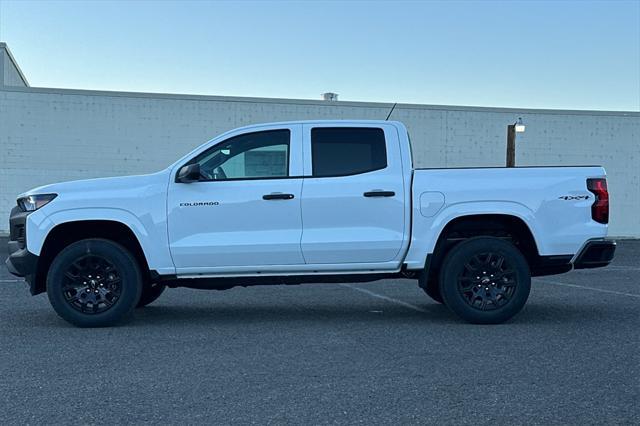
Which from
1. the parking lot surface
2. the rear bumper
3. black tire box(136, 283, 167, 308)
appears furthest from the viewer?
black tire box(136, 283, 167, 308)

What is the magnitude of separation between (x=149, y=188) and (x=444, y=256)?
9.88ft

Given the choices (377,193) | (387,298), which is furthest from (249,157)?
(387,298)

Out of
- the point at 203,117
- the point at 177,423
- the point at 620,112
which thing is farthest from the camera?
the point at 620,112

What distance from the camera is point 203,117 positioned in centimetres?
2362

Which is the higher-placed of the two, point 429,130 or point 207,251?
point 429,130

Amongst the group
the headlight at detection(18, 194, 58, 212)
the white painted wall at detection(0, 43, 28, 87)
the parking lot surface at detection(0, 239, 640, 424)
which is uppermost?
the white painted wall at detection(0, 43, 28, 87)

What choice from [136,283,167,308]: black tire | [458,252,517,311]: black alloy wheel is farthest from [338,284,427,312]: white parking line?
[136,283,167,308]: black tire

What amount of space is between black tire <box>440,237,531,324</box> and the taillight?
0.86m

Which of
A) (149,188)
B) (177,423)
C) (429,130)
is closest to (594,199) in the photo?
(149,188)

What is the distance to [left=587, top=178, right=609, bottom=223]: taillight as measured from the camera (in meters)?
7.48

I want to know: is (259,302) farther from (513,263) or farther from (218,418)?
(218,418)

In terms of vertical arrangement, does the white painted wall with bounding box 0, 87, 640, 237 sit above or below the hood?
above

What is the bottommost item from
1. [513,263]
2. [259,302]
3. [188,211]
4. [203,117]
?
[259,302]

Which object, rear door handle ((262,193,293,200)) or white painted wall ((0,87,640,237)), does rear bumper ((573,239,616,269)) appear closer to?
rear door handle ((262,193,293,200))
